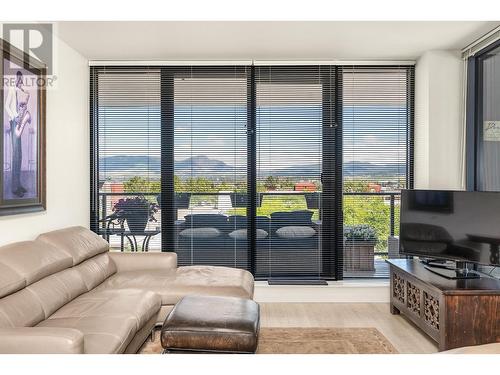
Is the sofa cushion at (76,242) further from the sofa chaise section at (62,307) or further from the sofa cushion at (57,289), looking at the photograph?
the sofa cushion at (57,289)

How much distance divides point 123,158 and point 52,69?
1232 mm

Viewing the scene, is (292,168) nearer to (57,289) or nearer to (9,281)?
(57,289)

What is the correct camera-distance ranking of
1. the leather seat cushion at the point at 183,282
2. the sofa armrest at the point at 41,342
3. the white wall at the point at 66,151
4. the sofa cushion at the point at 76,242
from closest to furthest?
the sofa armrest at the point at 41,342, the sofa cushion at the point at 76,242, the leather seat cushion at the point at 183,282, the white wall at the point at 66,151

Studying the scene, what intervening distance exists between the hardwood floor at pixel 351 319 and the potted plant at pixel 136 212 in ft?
5.37

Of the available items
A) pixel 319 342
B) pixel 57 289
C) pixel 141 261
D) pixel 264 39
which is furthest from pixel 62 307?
pixel 264 39

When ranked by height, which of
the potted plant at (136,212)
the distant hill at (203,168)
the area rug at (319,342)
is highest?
the distant hill at (203,168)

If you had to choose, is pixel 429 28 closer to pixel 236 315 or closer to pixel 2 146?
pixel 236 315

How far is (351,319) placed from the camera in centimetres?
391

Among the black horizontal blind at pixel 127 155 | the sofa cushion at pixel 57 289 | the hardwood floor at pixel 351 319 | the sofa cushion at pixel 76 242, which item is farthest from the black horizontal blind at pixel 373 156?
the sofa cushion at pixel 57 289

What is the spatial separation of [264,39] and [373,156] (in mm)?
1838

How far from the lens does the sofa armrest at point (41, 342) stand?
1.76 m

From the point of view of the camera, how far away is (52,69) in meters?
3.78
